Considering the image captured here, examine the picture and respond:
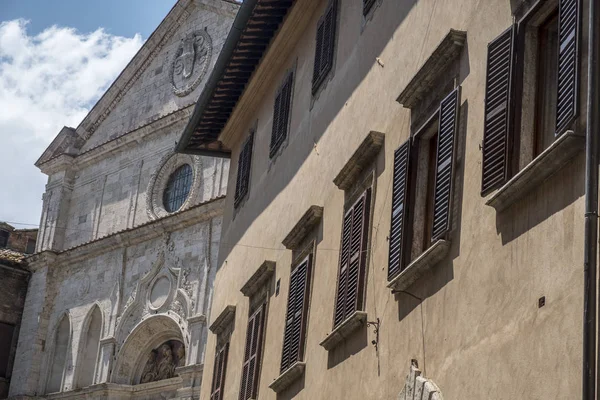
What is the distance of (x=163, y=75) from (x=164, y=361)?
25.7 feet

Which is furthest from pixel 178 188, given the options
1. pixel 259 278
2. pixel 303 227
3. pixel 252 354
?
pixel 303 227

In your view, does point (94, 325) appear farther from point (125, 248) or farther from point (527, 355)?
point (527, 355)

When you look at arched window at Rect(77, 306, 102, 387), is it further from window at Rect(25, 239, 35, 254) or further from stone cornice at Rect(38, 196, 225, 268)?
window at Rect(25, 239, 35, 254)

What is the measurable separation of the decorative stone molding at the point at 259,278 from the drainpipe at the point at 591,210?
8.08 m

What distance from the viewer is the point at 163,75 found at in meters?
33.3

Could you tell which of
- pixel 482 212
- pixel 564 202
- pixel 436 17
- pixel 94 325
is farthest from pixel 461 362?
pixel 94 325

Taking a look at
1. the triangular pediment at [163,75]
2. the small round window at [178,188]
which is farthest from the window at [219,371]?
the triangular pediment at [163,75]

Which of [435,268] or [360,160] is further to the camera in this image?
[360,160]

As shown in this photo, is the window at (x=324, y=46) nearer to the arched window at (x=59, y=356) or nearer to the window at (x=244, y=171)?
the window at (x=244, y=171)

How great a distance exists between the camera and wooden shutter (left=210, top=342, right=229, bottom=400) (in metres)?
16.6

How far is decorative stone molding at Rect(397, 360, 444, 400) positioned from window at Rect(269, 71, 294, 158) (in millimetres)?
6713

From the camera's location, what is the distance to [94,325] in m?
31.4

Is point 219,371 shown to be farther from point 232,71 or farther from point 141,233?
point 141,233

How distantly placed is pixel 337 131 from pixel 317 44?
2.00 metres
